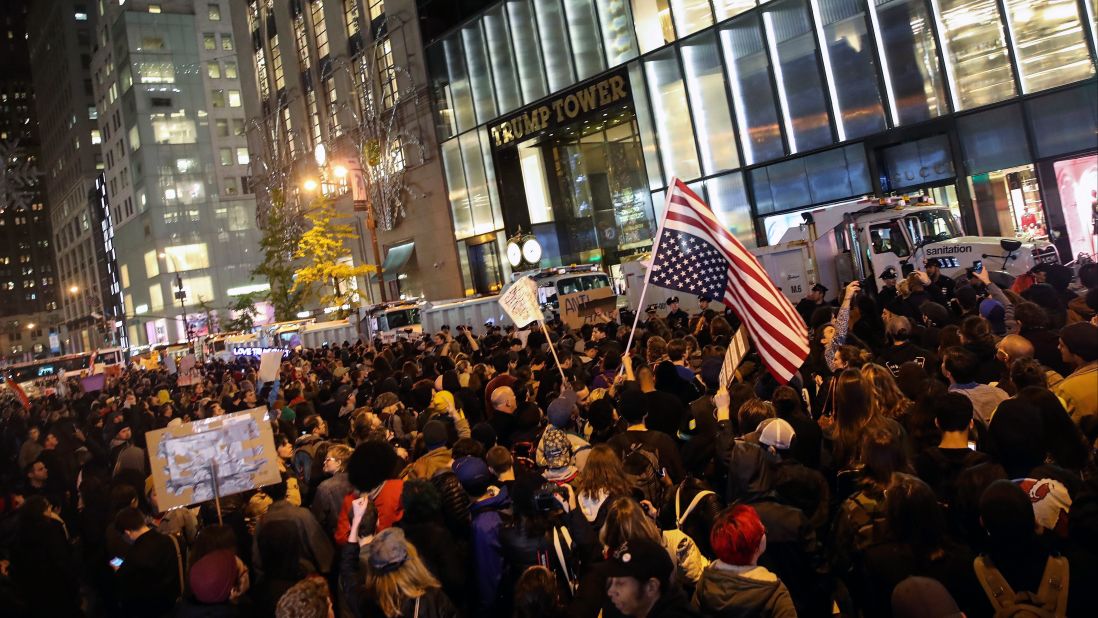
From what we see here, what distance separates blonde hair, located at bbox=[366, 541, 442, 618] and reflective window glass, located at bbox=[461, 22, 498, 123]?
121ft

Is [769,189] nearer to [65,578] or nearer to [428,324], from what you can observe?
[428,324]

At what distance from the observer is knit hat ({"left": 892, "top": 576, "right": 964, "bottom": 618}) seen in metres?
3.50

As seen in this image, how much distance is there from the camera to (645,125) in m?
32.7

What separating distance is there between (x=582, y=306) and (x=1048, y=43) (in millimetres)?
14234

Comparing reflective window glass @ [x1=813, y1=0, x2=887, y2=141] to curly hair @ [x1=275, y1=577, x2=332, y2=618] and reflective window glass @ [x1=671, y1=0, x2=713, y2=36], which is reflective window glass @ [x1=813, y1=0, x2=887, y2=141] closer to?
reflective window glass @ [x1=671, y1=0, x2=713, y2=36]

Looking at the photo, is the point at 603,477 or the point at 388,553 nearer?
the point at 388,553

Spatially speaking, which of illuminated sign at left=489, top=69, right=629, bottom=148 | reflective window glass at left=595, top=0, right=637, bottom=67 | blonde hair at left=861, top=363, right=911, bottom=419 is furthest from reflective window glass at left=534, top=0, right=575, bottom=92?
blonde hair at left=861, top=363, right=911, bottom=419

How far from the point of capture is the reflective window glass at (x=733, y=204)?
30031 mm

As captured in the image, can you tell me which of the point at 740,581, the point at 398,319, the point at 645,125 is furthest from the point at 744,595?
the point at 398,319

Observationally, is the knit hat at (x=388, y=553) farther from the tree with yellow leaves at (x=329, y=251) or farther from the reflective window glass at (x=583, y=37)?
the tree with yellow leaves at (x=329, y=251)

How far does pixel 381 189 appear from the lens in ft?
153

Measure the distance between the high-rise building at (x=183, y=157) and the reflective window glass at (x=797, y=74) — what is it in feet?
258

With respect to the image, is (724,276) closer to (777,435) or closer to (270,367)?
(777,435)

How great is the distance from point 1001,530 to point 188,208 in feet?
334
